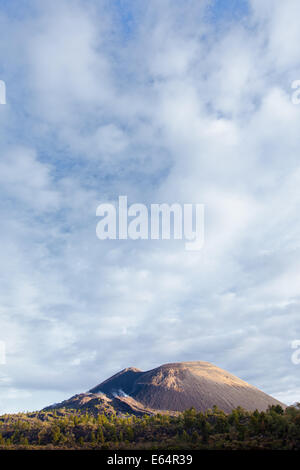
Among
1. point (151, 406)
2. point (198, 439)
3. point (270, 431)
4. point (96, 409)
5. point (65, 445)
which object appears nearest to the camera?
point (270, 431)

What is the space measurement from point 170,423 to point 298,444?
56.2m

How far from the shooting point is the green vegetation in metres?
71.0

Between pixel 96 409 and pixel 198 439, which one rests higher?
pixel 198 439

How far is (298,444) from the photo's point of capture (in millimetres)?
63688

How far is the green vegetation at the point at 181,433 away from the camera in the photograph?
70975mm

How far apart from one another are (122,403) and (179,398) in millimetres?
34067

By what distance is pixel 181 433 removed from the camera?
9581 centimetres
